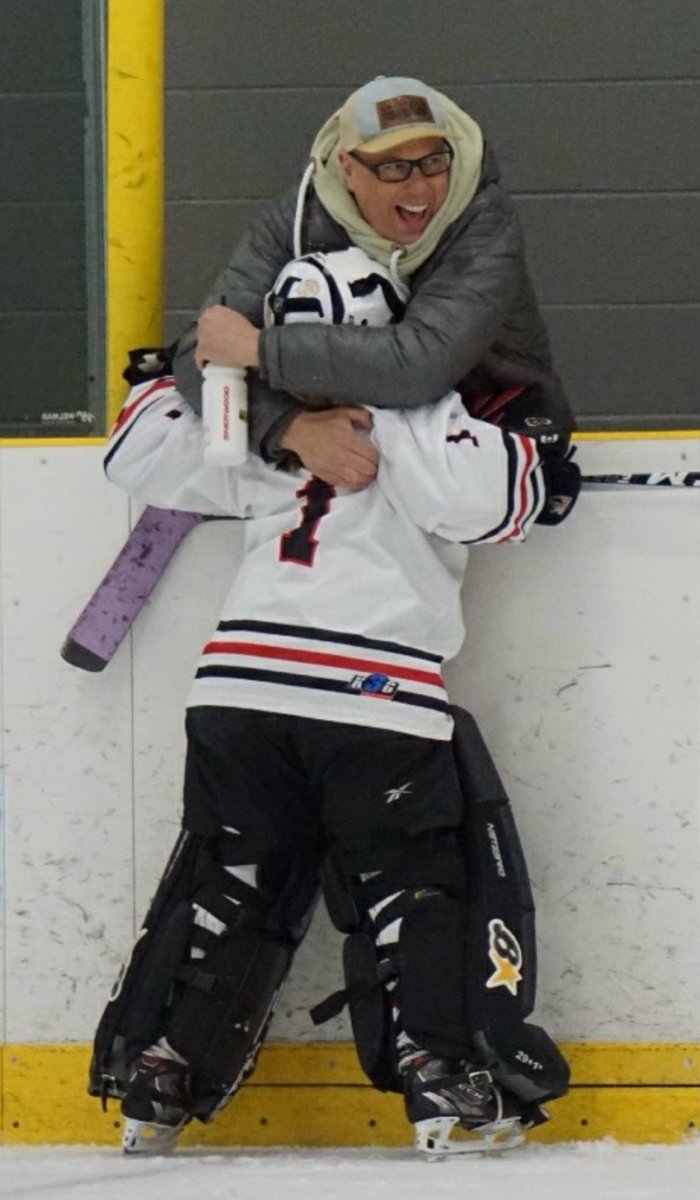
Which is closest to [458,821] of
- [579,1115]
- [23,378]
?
[579,1115]

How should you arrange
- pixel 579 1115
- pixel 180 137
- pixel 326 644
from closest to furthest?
pixel 326 644 < pixel 579 1115 < pixel 180 137

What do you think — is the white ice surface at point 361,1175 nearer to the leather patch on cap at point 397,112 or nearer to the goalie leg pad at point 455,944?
the goalie leg pad at point 455,944

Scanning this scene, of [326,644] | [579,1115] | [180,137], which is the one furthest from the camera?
[180,137]

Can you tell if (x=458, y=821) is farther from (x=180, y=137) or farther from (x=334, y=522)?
(x=180, y=137)

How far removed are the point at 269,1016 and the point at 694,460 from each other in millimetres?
1018

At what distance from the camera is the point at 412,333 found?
90.4 inches

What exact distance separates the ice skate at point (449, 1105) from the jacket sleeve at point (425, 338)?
889mm

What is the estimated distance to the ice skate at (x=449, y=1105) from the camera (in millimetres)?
2289

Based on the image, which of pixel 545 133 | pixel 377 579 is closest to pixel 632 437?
pixel 377 579

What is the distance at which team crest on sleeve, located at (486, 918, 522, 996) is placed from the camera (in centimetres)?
237

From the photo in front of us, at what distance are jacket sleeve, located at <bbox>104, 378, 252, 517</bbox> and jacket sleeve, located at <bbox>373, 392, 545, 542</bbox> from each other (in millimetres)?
244

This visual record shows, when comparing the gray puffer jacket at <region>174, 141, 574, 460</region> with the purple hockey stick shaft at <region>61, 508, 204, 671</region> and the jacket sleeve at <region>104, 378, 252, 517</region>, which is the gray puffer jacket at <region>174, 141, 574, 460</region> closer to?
the jacket sleeve at <region>104, 378, 252, 517</region>

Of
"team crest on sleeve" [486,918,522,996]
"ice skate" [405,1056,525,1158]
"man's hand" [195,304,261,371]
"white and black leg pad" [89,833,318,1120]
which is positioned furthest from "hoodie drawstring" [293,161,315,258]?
"ice skate" [405,1056,525,1158]

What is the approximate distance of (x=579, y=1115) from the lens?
2582mm
